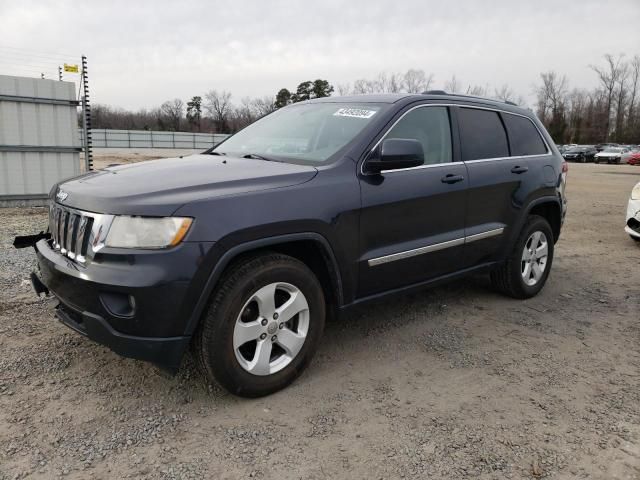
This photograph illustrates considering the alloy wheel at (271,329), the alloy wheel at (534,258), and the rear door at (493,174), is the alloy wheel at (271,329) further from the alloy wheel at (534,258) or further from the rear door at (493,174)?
the alloy wheel at (534,258)

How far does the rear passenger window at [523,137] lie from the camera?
4.67m

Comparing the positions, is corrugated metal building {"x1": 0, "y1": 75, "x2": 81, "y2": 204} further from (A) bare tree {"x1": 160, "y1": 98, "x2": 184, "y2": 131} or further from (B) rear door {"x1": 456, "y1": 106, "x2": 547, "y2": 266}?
(A) bare tree {"x1": 160, "y1": 98, "x2": 184, "y2": 131}

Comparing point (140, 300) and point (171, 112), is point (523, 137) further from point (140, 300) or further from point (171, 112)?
point (171, 112)

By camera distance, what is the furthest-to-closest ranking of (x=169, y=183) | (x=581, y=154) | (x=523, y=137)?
(x=581, y=154), (x=523, y=137), (x=169, y=183)

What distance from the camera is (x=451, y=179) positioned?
12.6 ft

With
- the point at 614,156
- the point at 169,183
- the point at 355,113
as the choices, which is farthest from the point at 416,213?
the point at 614,156

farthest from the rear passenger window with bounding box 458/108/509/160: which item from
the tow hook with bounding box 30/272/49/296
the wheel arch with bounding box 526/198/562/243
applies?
the tow hook with bounding box 30/272/49/296

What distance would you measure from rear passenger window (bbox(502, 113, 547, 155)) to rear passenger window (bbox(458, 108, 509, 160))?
134 millimetres

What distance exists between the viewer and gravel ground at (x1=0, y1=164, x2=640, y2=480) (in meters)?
2.45

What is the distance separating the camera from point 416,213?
3.58 meters

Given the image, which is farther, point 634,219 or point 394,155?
point 634,219

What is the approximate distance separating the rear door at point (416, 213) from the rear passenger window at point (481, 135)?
17cm

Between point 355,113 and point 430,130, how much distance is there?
618 millimetres

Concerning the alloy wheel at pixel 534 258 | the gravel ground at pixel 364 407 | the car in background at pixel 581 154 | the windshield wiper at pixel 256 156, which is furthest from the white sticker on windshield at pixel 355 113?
the car in background at pixel 581 154
